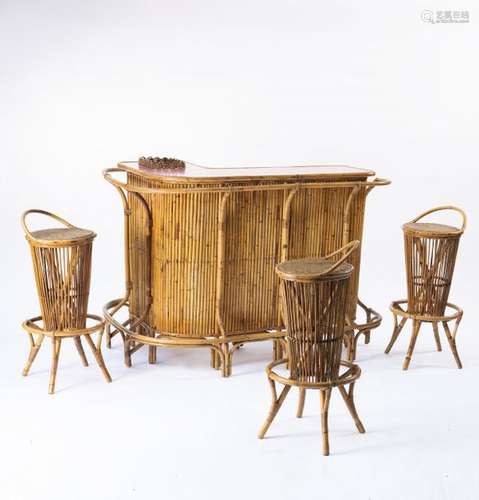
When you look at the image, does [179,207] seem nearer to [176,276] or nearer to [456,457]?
[176,276]

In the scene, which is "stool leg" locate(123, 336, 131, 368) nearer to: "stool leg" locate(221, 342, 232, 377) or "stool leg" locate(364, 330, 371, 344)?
"stool leg" locate(221, 342, 232, 377)

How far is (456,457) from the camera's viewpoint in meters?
4.72

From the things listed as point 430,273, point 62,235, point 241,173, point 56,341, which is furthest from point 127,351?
point 430,273

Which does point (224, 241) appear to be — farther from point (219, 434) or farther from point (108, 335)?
point (219, 434)

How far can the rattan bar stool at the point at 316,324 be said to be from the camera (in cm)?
468

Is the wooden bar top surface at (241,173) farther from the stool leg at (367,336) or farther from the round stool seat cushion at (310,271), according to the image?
the stool leg at (367,336)

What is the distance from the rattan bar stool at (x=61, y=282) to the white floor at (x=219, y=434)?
0.31 metres

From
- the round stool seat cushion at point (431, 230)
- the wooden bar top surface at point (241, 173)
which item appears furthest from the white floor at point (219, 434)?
the wooden bar top surface at point (241, 173)

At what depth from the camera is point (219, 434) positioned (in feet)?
16.2

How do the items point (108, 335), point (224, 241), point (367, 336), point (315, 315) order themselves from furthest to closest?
point (367, 336)
point (108, 335)
point (224, 241)
point (315, 315)

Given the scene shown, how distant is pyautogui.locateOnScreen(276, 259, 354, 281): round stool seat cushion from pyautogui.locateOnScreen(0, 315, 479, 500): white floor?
855 mm

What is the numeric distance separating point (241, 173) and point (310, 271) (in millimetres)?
1305

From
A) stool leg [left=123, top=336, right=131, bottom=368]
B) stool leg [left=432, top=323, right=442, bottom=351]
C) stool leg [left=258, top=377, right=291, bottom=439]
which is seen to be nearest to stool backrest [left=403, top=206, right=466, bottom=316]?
stool leg [left=432, top=323, right=442, bottom=351]

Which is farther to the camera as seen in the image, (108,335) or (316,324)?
(108,335)
